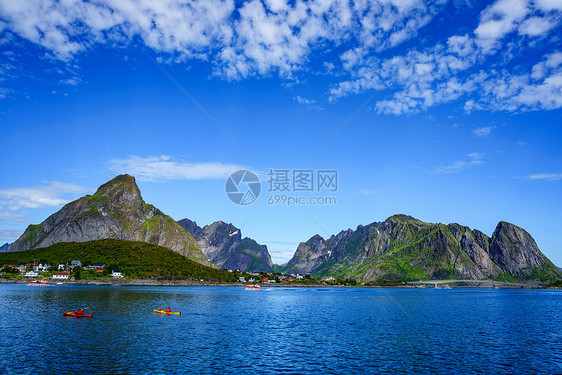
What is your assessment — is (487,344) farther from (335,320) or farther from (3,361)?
(3,361)

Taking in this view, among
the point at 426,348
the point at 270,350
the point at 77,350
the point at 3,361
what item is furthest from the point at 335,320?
the point at 3,361

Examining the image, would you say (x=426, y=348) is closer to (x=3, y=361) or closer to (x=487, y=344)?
(x=487, y=344)

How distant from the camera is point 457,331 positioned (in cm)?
6925

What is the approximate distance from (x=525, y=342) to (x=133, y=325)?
223 feet

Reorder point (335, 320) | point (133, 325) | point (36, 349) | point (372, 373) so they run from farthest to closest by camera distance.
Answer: point (335, 320) → point (133, 325) → point (36, 349) → point (372, 373)

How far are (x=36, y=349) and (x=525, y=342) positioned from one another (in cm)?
7237

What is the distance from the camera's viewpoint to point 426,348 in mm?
52062

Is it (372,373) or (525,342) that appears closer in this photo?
(372,373)

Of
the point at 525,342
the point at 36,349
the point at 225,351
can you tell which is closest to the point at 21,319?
the point at 36,349

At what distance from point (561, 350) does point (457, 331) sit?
18239 mm

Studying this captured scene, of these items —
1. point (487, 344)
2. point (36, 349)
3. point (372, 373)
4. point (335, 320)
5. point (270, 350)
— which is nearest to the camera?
point (372, 373)

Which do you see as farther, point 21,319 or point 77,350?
point 21,319

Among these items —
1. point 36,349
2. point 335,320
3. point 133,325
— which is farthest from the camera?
point 335,320

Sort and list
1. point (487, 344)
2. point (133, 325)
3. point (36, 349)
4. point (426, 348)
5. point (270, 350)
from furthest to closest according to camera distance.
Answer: point (133, 325)
point (487, 344)
point (426, 348)
point (270, 350)
point (36, 349)
